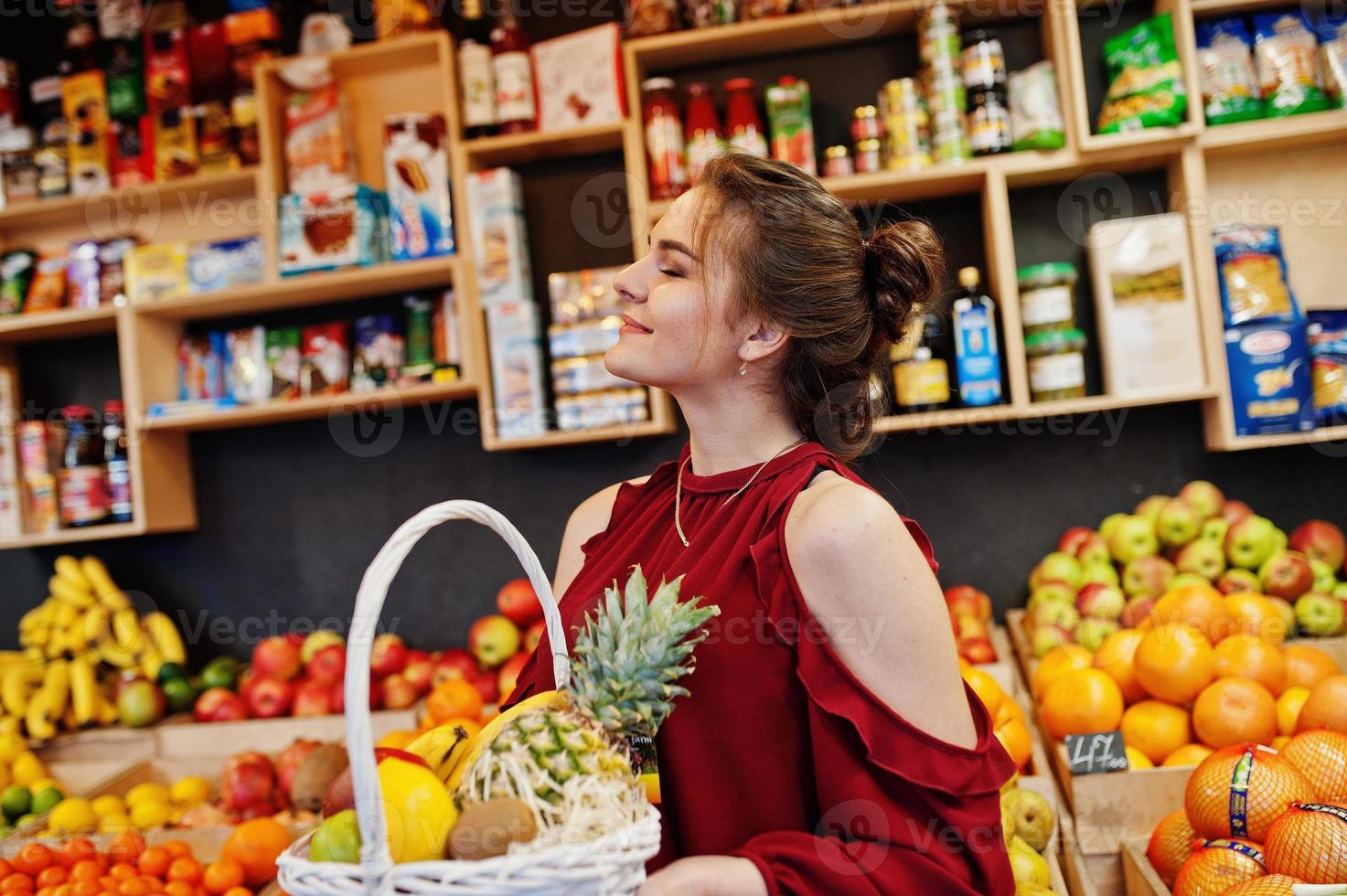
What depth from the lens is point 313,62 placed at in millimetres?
2820

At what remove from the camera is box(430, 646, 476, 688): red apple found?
107 inches

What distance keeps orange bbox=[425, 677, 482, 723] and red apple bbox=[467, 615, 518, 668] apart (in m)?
0.21

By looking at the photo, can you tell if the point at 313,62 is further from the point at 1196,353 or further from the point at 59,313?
the point at 1196,353

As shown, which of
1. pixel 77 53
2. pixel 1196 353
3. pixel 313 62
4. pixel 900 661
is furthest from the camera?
pixel 77 53

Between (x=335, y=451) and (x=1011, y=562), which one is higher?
(x=335, y=451)

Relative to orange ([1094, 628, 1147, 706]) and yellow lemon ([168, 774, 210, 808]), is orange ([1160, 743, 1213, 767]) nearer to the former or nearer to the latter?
orange ([1094, 628, 1147, 706])

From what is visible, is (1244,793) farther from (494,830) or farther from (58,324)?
(58,324)

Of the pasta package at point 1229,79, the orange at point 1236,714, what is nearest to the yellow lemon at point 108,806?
the orange at point 1236,714

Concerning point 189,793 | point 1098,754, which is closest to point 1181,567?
point 1098,754

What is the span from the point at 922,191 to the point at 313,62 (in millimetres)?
1636

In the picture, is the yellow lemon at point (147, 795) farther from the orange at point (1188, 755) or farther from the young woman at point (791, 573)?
the orange at point (1188, 755)

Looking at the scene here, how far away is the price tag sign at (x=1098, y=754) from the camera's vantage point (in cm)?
174

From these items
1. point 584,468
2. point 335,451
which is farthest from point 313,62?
point 584,468

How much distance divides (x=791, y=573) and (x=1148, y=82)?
70.7 inches
